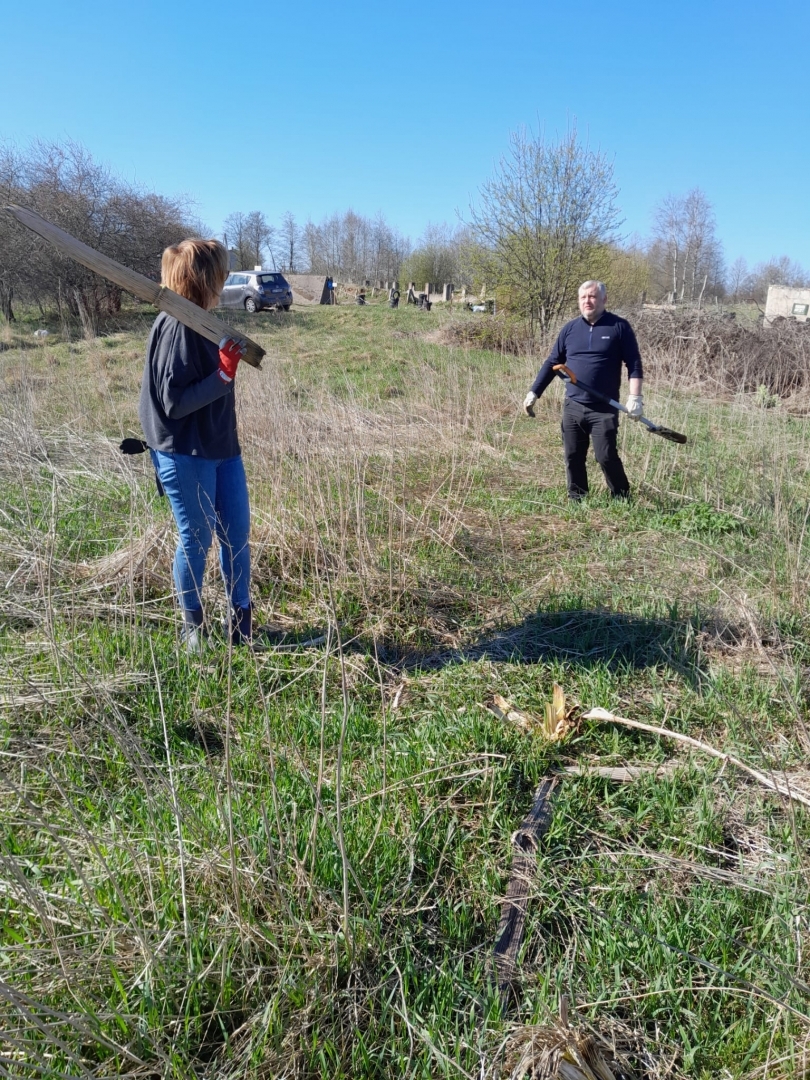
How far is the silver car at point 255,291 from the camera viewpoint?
25797mm

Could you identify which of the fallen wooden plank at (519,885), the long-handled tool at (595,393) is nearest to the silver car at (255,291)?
the long-handled tool at (595,393)

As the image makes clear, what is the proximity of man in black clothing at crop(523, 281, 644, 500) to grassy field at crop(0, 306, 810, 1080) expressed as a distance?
791 mm

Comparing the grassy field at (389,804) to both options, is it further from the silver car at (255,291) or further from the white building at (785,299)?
the white building at (785,299)

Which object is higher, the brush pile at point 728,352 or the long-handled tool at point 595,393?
the brush pile at point 728,352

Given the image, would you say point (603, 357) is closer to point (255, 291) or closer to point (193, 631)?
point (193, 631)

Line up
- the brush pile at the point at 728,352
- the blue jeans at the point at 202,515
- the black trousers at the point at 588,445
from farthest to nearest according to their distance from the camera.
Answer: the brush pile at the point at 728,352, the black trousers at the point at 588,445, the blue jeans at the point at 202,515

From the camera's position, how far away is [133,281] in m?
2.12

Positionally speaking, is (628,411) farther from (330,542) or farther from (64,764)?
(64,764)

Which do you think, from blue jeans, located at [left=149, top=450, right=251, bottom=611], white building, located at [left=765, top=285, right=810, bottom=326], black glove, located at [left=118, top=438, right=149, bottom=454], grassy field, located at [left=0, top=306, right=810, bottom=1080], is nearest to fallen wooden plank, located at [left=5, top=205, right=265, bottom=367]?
blue jeans, located at [left=149, top=450, right=251, bottom=611]

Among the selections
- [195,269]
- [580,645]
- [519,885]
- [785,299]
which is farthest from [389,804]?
[785,299]

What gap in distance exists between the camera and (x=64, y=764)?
2186 mm

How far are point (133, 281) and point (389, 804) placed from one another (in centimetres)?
184

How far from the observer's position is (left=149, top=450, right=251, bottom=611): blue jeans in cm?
270

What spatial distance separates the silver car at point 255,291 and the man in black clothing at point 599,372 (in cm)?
2305
